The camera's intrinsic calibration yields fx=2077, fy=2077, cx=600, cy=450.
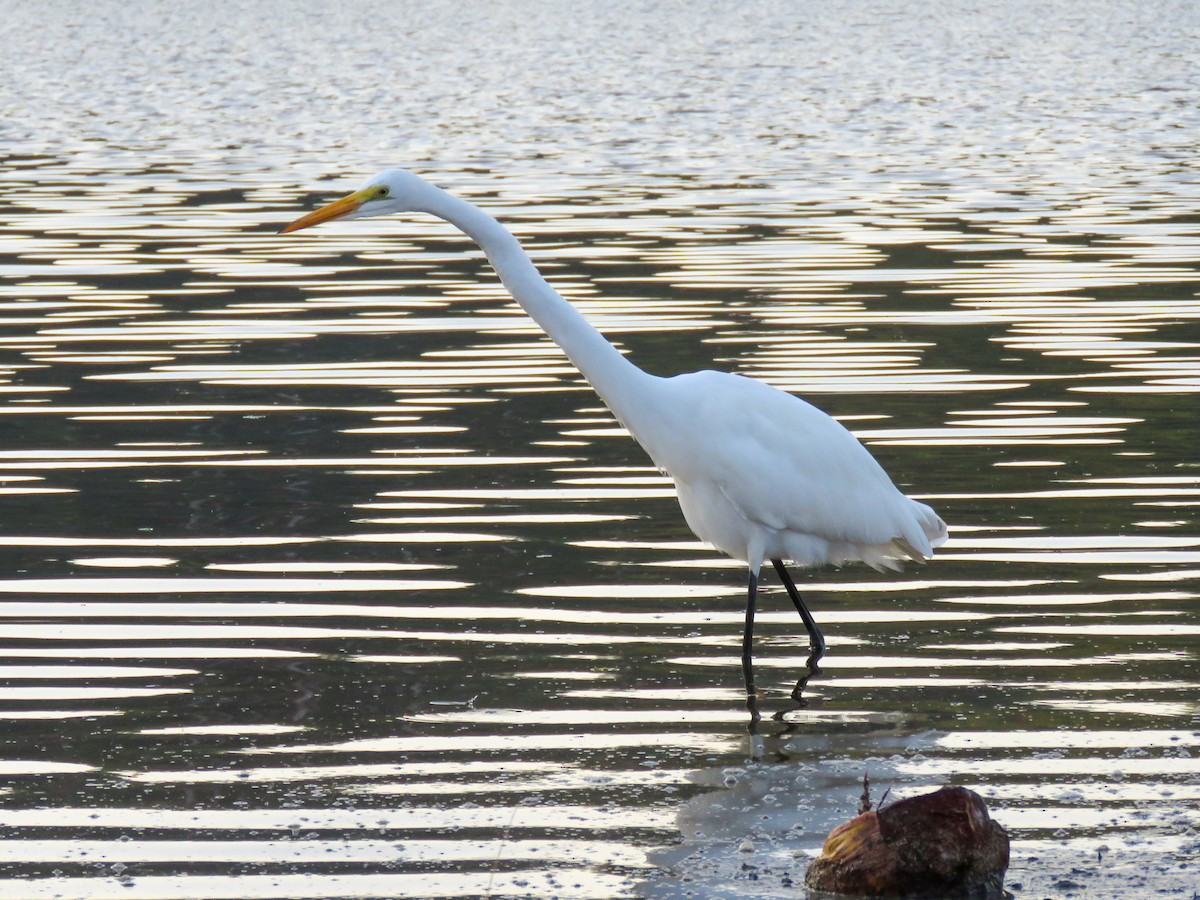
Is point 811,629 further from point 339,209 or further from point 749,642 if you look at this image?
point 339,209

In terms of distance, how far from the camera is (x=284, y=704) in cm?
702

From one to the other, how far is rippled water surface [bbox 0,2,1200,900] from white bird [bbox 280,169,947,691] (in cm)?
39

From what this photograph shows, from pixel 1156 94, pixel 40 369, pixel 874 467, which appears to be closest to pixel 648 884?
pixel 874 467

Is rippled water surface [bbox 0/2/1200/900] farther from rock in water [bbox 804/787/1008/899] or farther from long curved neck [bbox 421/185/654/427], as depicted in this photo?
long curved neck [bbox 421/185/654/427]

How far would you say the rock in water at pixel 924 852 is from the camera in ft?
16.9

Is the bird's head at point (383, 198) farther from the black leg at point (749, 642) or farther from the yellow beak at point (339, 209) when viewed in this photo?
the black leg at point (749, 642)

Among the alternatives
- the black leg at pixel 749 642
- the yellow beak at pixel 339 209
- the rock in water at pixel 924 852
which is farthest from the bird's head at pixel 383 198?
the rock in water at pixel 924 852

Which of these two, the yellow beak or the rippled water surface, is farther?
the yellow beak

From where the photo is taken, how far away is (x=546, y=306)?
750cm

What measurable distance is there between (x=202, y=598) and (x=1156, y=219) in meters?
12.5

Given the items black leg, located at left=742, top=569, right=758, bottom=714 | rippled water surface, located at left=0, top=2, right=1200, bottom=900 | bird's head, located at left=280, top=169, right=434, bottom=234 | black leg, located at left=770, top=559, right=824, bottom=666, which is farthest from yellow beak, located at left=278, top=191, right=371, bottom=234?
black leg, located at left=770, top=559, right=824, bottom=666

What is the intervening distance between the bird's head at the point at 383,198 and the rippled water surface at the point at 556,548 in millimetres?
1566

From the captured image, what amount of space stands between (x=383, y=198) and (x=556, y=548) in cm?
199

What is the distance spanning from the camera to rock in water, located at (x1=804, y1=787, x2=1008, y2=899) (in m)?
5.14
